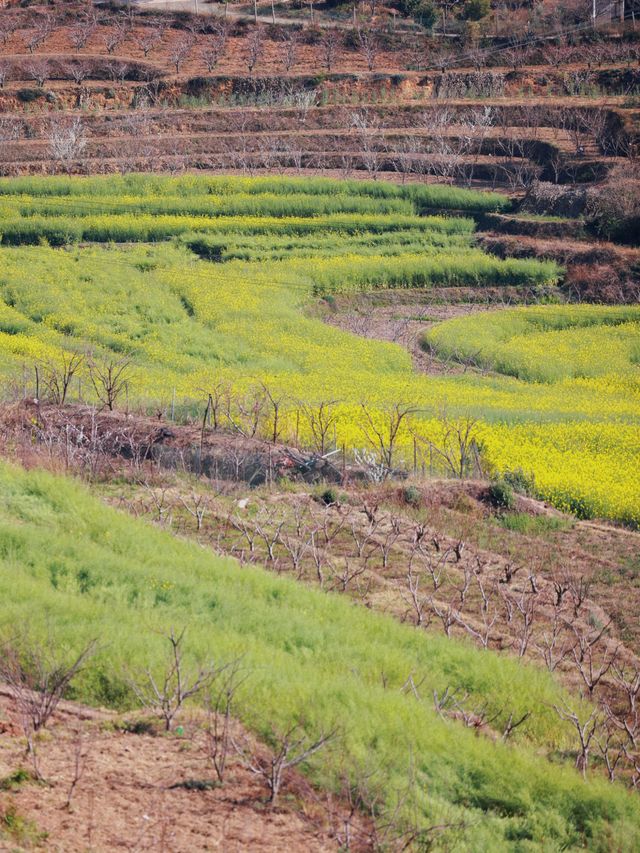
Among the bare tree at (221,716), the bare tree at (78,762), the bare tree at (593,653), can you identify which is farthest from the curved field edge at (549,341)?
the bare tree at (78,762)

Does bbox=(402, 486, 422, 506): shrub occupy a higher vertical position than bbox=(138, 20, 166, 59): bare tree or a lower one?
lower

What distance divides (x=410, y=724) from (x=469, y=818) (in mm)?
1357

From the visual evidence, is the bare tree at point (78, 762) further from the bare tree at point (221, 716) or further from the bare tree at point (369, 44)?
the bare tree at point (369, 44)

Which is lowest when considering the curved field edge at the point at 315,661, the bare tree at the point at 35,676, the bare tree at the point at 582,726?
the bare tree at the point at 582,726

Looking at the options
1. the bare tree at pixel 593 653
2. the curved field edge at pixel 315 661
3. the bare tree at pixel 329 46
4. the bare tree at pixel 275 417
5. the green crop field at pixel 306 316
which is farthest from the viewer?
the bare tree at pixel 329 46

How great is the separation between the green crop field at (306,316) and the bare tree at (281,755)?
1558 centimetres

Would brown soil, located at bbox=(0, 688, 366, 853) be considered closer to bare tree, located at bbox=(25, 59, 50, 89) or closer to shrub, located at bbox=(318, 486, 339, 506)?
shrub, located at bbox=(318, 486, 339, 506)

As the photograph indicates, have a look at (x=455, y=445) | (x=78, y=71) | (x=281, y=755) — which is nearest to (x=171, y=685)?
(x=281, y=755)

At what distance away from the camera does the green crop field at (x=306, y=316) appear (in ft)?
111

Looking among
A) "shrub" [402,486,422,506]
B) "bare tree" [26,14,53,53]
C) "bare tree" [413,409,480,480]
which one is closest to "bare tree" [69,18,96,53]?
"bare tree" [26,14,53,53]

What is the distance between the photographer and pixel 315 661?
15.1m

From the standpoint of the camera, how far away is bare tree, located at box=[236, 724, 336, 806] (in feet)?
37.8

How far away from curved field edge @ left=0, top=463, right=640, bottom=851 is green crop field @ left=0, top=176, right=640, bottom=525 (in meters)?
11.7

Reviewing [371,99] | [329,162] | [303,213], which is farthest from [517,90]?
[303,213]
